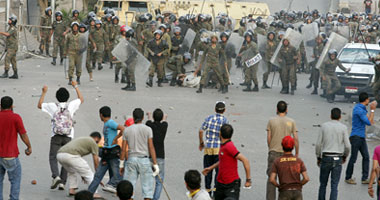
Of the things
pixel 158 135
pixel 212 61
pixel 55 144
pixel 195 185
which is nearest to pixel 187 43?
pixel 212 61

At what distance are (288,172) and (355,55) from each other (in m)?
13.9

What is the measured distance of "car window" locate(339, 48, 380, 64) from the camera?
21562 mm

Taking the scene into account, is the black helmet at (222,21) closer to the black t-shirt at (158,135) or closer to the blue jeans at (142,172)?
the black t-shirt at (158,135)

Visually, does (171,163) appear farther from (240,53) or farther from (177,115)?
(240,53)

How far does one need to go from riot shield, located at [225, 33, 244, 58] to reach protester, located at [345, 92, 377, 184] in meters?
9.98

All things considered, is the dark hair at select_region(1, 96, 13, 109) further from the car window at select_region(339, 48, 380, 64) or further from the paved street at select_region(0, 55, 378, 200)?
the car window at select_region(339, 48, 380, 64)

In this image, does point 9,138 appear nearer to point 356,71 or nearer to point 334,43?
point 356,71

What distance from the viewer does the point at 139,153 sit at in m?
9.34

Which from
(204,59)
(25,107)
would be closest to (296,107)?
(204,59)

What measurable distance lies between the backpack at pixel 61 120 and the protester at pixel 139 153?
47.3 inches

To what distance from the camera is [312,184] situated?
11688mm

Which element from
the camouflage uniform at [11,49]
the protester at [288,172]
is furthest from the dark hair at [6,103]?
the camouflage uniform at [11,49]

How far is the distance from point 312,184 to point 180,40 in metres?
11.4

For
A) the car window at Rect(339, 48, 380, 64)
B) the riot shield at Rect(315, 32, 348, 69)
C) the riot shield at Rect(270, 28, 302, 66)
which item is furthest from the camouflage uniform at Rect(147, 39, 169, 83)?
the car window at Rect(339, 48, 380, 64)
